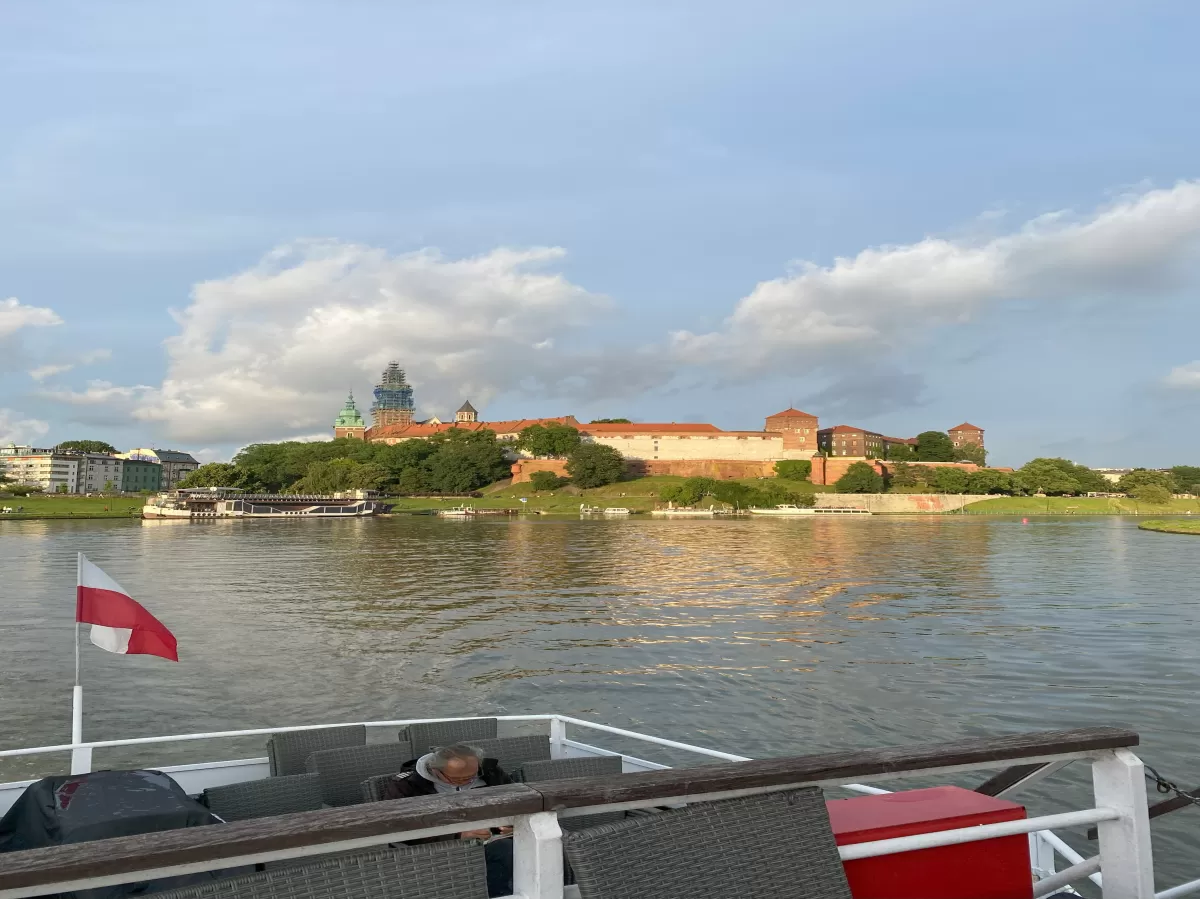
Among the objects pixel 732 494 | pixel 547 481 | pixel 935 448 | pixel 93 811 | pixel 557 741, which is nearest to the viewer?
pixel 93 811

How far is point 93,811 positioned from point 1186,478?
183 m

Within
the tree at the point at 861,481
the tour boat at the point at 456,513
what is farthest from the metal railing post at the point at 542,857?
the tree at the point at 861,481

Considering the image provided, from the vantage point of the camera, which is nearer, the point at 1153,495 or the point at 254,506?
the point at 254,506

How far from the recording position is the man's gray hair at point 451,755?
15.9 feet

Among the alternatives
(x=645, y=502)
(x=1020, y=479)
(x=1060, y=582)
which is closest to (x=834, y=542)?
(x=1060, y=582)

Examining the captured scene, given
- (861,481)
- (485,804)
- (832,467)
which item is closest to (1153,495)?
(861,481)

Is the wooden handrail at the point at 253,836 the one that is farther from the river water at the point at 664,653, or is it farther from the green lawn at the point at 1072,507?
the green lawn at the point at 1072,507

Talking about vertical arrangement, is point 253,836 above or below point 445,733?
above

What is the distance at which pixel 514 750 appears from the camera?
230 inches

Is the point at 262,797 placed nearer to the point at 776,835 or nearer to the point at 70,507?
the point at 776,835

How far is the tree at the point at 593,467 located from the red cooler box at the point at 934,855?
124 meters

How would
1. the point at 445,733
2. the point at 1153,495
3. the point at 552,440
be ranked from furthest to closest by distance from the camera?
the point at 552,440 < the point at 1153,495 < the point at 445,733

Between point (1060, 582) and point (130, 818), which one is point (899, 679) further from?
point (1060, 582)

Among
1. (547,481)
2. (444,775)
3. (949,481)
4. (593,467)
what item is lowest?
(444,775)
